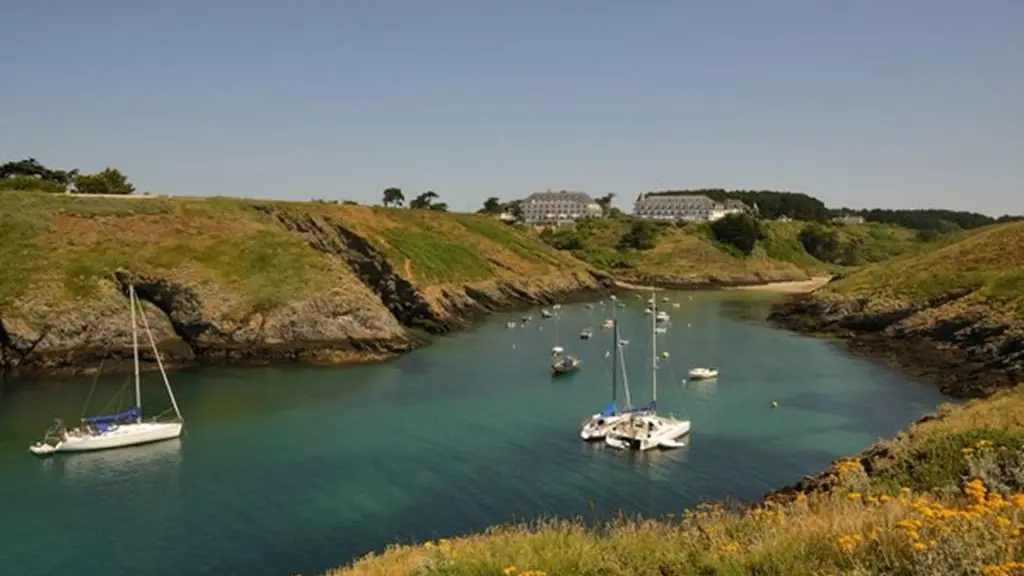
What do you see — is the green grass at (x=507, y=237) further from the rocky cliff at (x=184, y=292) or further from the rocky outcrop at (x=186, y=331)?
the rocky outcrop at (x=186, y=331)

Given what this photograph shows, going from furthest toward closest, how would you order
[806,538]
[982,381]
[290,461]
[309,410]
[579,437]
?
[982,381] → [309,410] → [579,437] → [290,461] → [806,538]

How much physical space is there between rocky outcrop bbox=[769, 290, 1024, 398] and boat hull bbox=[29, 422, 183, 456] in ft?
212

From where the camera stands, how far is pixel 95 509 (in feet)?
123

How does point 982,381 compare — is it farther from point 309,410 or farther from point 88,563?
point 88,563

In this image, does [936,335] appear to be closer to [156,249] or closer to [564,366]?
[564,366]

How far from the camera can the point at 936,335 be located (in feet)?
279

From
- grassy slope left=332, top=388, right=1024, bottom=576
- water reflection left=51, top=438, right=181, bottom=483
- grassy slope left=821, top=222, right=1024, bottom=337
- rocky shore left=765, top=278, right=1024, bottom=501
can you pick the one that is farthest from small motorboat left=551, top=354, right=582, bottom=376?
grassy slope left=332, top=388, right=1024, bottom=576

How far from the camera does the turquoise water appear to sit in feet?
112

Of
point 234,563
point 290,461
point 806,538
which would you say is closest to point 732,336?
point 290,461

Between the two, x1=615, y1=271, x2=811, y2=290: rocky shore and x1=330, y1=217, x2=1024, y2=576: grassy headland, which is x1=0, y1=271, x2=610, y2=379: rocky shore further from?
x1=615, y1=271, x2=811, y2=290: rocky shore

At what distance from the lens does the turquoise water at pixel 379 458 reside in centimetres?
3419

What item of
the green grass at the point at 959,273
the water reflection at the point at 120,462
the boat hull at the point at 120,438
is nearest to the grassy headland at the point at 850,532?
the water reflection at the point at 120,462

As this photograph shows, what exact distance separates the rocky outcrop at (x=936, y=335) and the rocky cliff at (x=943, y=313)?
10 centimetres

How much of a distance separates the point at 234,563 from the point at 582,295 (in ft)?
409
